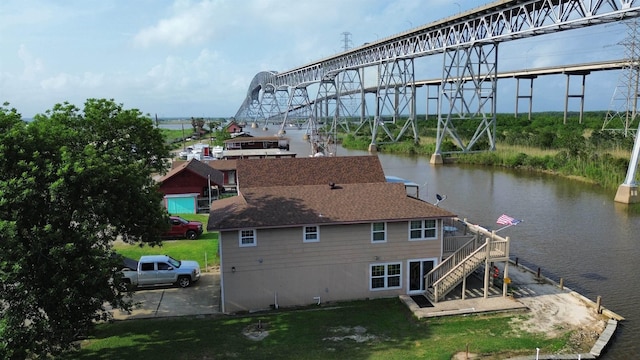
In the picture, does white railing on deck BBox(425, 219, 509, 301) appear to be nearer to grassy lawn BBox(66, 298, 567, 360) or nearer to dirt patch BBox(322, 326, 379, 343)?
grassy lawn BBox(66, 298, 567, 360)

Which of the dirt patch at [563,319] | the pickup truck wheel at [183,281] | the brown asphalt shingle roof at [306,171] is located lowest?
the dirt patch at [563,319]

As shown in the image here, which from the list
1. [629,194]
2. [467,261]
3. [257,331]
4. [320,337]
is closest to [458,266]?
[467,261]

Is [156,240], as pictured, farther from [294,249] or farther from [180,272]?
[294,249]

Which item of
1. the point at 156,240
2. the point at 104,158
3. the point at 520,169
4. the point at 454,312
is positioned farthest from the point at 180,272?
the point at 520,169

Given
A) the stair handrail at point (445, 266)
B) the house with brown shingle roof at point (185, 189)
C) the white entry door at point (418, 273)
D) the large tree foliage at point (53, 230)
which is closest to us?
the large tree foliage at point (53, 230)

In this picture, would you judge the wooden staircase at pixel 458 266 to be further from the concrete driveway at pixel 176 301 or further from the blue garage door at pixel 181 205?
the blue garage door at pixel 181 205

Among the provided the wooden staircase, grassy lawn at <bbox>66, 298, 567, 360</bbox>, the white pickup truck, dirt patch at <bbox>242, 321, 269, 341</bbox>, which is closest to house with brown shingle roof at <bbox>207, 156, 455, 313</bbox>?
the wooden staircase

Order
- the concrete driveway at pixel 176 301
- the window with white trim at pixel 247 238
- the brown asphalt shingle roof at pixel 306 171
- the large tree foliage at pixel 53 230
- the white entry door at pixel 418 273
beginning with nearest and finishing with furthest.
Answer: the large tree foliage at pixel 53 230 < the window with white trim at pixel 247 238 < the concrete driveway at pixel 176 301 < the white entry door at pixel 418 273 < the brown asphalt shingle roof at pixel 306 171

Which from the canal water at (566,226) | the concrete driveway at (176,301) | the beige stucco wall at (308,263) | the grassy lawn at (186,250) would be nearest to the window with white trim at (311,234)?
the beige stucco wall at (308,263)
